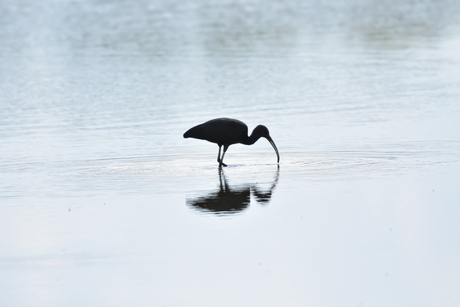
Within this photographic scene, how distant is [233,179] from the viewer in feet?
43.8

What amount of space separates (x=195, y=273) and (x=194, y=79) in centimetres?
1761

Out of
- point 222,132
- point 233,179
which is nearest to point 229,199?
point 233,179

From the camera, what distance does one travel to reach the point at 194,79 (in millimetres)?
25859

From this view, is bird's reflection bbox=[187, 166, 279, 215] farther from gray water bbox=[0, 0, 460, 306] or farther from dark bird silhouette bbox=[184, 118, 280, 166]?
dark bird silhouette bbox=[184, 118, 280, 166]

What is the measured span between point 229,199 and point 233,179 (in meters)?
1.47

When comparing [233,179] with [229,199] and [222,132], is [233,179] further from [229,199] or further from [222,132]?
[222,132]

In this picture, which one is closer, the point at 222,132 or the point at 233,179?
the point at 233,179

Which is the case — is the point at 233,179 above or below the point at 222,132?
below

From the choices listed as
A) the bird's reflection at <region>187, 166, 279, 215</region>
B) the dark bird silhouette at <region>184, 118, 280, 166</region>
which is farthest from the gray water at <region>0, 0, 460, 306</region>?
the dark bird silhouette at <region>184, 118, 280, 166</region>

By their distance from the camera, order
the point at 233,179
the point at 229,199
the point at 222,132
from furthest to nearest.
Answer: the point at 222,132 < the point at 233,179 < the point at 229,199

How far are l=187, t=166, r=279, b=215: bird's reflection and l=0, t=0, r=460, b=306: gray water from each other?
45mm

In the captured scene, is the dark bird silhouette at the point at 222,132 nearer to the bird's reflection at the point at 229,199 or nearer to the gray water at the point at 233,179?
the gray water at the point at 233,179

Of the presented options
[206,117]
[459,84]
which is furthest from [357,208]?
[459,84]

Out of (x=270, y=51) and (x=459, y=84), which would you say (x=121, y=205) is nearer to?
(x=459, y=84)
